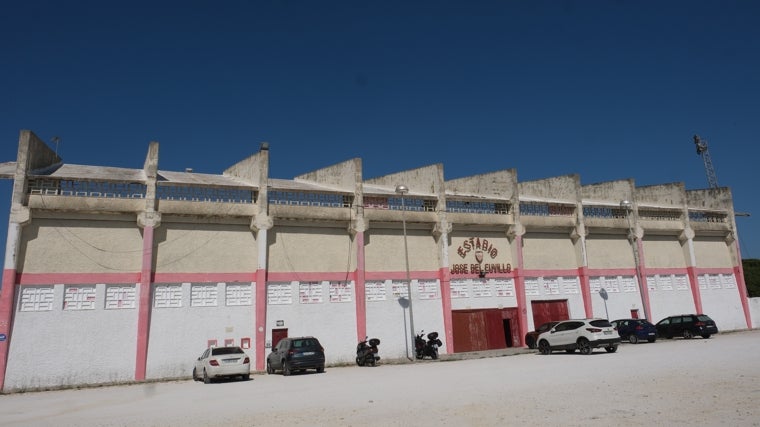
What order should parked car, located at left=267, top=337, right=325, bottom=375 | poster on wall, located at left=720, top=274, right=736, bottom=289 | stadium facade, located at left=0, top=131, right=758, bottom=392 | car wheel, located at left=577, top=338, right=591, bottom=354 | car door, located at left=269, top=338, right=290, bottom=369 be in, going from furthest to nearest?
poster on wall, located at left=720, top=274, right=736, bottom=289 < car wheel, located at left=577, top=338, right=591, bottom=354 < stadium facade, located at left=0, top=131, right=758, bottom=392 < car door, located at left=269, top=338, right=290, bottom=369 < parked car, located at left=267, top=337, right=325, bottom=375

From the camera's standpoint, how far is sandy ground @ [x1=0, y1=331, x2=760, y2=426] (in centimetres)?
911

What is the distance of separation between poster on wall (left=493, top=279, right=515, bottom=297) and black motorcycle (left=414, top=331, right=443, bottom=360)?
20.9ft

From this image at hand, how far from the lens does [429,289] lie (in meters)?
29.9

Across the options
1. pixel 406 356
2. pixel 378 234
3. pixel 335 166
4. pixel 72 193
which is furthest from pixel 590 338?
pixel 72 193

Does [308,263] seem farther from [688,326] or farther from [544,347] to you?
[688,326]

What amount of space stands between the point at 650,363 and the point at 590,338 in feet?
18.3

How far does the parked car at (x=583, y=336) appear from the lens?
22.3m

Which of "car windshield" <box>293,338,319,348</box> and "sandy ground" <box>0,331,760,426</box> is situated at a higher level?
"car windshield" <box>293,338,319,348</box>

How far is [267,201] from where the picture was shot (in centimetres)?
2645

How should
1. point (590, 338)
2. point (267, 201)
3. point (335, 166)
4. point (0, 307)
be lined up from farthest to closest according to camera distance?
1. point (335, 166)
2. point (267, 201)
3. point (590, 338)
4. point (0, 307)

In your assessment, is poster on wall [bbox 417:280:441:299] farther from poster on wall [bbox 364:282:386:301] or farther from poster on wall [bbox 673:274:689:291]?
poster on wall [bbox 673:274:689:291]

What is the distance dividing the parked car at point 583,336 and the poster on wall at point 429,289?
733cm

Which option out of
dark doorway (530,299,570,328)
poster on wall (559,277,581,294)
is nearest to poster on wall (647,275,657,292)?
poster on wall (559,277,581,294)

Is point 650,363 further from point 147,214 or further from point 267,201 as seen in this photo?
point 147,214
